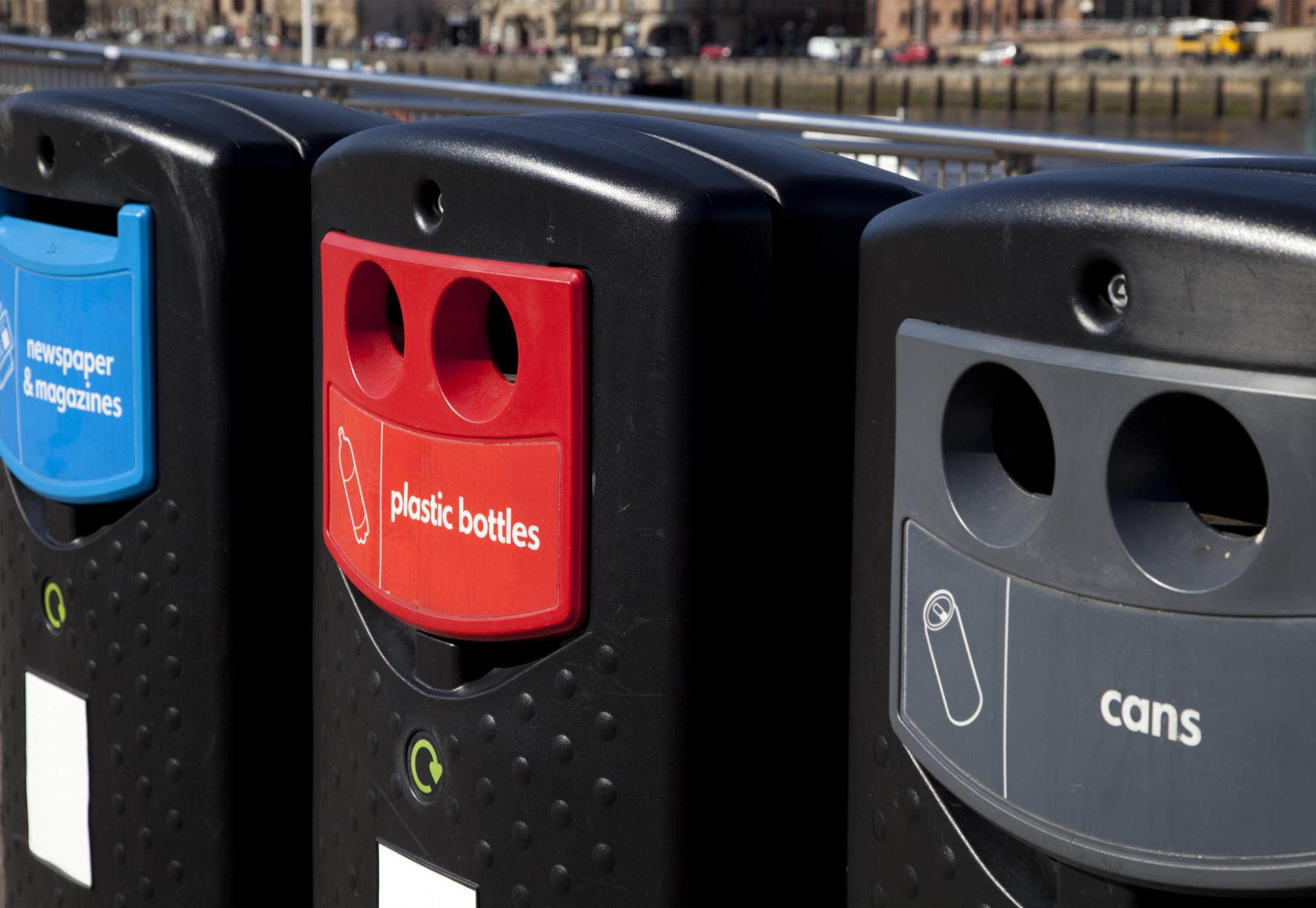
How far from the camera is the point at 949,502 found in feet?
3.58

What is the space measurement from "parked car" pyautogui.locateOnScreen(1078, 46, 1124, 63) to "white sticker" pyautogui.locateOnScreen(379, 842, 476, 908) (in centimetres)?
5272

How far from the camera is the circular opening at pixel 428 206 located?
1383 mm

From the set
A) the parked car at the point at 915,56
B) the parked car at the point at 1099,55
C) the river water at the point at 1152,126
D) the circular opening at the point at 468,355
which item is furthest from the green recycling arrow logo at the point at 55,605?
the parked car at the point at 915,56

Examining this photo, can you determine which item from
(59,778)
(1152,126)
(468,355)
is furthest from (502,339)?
(1152,126)

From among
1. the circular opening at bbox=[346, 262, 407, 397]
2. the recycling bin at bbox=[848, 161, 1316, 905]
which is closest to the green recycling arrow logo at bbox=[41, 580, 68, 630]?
the circular opening at bbox=[346, 262, 407, 397]

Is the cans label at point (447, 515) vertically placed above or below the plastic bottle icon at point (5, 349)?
below

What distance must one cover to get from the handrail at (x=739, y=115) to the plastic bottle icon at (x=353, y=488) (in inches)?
48.1

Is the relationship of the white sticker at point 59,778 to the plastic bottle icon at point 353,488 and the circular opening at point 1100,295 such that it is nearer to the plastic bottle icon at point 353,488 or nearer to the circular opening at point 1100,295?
the plastic bottle icon at point 353,488

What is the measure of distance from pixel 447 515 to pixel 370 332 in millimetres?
208

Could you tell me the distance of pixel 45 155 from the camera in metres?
1.77

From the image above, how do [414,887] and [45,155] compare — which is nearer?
[414,887]

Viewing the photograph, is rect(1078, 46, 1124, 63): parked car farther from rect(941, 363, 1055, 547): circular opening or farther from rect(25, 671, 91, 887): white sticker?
rect(941, 363, 1055, 547): circular opening

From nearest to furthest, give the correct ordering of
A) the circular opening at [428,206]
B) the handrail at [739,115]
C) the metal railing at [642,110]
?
the circular opening at [428,206] → the handrail at [739,115] → the metal railing at [642,110]

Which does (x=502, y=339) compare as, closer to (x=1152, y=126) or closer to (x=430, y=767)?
(x=430, y=767)
